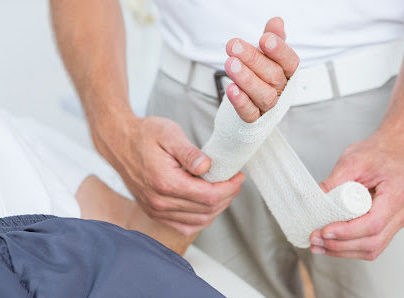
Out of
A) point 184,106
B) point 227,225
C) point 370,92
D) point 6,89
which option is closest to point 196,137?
point 184,106

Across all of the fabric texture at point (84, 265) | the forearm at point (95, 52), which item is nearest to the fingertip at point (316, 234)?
the fabric texture at point (84, 265)

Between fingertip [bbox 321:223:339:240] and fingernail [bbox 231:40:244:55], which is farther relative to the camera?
fingertip [bbox 321:223:339:240]

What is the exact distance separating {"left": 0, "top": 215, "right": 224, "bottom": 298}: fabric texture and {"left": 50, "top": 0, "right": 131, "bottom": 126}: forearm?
0.36 m

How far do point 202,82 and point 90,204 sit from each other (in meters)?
0.31

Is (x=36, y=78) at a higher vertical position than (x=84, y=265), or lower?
lower

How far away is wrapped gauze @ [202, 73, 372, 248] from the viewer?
0.77 metres

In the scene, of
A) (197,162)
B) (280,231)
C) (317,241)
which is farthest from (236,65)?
(280,231)

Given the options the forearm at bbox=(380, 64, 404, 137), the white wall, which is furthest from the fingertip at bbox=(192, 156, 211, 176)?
the white wall

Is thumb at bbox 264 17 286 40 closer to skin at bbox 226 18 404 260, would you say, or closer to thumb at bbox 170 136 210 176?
skin at bbox 226 18 404 260

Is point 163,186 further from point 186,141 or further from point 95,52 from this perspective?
point 95,52

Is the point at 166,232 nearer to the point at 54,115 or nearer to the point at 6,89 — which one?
the point at 54,115

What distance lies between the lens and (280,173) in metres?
0.88

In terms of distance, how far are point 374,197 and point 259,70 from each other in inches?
11.2

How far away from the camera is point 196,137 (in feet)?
3.84
